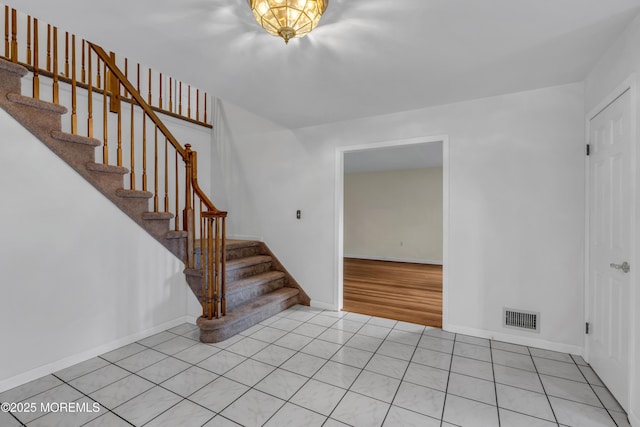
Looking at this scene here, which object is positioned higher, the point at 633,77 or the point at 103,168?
the point at 633,77

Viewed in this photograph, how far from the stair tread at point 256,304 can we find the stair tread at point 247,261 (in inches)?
16.5

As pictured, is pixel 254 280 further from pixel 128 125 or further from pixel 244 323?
pixel 128 125

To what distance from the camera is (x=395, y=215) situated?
25.8 ft

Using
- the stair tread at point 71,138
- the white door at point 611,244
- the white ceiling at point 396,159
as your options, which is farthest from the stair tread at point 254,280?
the white door at point 611,244

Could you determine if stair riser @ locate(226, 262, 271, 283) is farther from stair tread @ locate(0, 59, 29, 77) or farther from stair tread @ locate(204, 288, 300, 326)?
stair tread @ locate(0, 59, 29, 77)

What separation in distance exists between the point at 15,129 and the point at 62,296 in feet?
4.14

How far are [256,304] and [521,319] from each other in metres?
2.62

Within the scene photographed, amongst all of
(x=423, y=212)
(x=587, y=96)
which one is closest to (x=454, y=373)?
(x=587, y=96)

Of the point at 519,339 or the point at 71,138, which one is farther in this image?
the point at 519,339

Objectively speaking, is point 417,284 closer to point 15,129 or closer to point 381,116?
point 381,116

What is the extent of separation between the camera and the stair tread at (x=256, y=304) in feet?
9.59

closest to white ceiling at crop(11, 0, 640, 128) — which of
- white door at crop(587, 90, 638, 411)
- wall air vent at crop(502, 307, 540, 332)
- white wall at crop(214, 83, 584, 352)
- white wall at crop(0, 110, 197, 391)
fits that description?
white wall at crop(214, 83, 584, 352)

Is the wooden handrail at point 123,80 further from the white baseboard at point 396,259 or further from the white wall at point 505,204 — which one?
the white baseboard at point 396,259

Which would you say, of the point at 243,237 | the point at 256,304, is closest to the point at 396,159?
the point at 243,237
